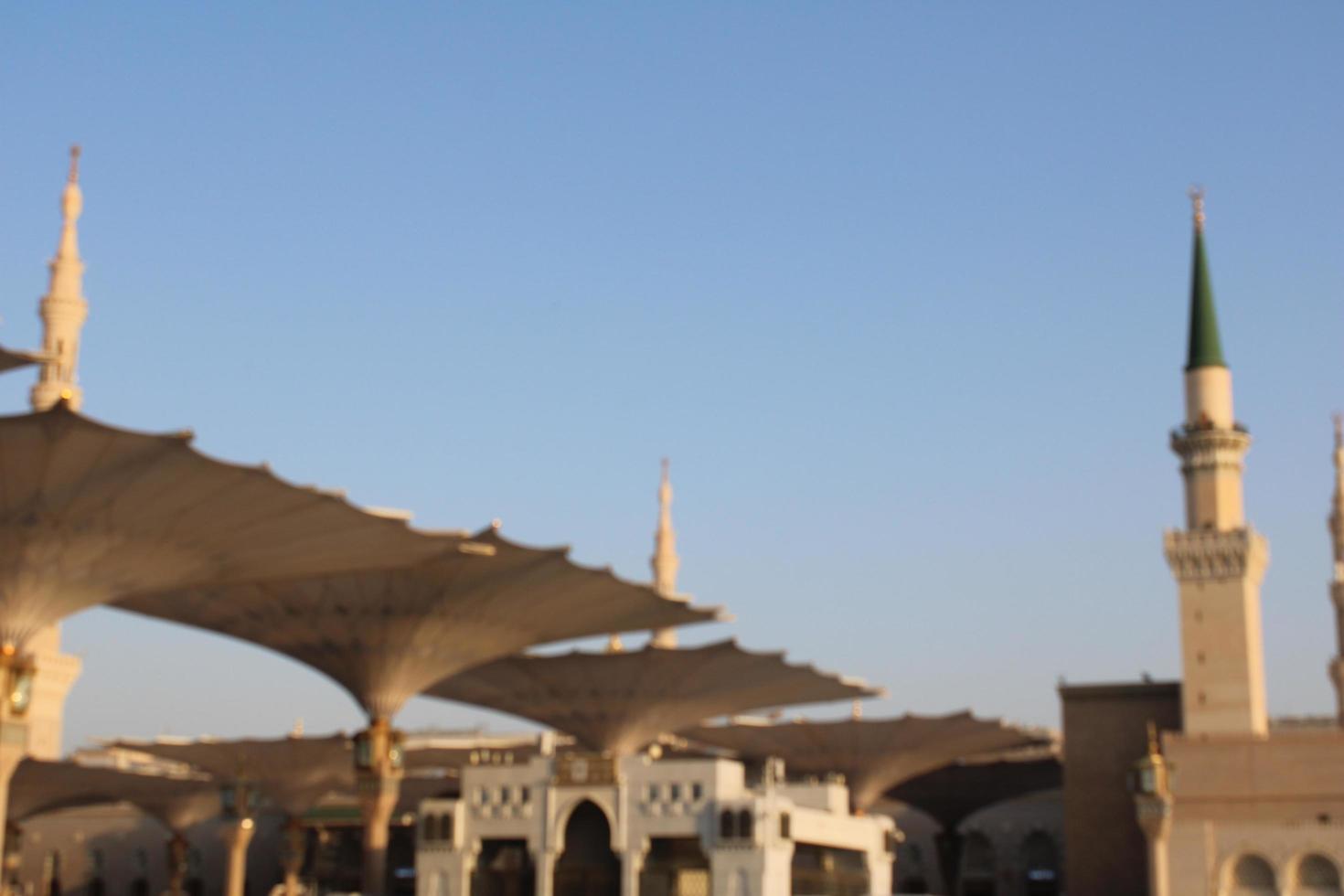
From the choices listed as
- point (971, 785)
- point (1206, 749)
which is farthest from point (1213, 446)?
point (971, 785)

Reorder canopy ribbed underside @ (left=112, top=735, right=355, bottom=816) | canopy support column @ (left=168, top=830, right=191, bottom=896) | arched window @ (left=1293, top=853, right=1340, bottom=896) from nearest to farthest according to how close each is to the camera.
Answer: arched window @ (left=1293, top=853, right=1340, bottom=896) → canopy ribbed underside @ (left=112, top=735, right=355, bottom=816) → canopy support column @ (left=168, top=830, right=191, bottom=896)

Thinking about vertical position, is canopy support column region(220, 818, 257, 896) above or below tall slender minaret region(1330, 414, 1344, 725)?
below

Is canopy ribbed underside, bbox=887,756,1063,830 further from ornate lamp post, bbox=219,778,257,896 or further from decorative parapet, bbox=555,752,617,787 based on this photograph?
decorative parapet, bbox=555,752,617,787

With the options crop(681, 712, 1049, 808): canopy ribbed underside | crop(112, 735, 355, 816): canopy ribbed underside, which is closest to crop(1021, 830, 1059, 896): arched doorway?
crop(681, 712, 1049, 808): canopy ribbed underside

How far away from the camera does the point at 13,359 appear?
34.2m

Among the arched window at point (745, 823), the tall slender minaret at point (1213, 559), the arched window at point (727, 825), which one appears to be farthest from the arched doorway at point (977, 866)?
the arched window at point (745, 823)

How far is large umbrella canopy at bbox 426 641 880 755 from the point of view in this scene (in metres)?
63.6

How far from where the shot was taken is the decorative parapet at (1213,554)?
73.6m

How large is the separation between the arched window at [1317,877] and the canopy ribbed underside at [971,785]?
20.2m

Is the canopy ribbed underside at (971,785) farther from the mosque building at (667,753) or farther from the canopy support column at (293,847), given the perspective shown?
the canopy support column at (293,847)

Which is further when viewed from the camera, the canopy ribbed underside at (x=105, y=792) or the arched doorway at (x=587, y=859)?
the canopy ribbed underside at (x=105, y=792)

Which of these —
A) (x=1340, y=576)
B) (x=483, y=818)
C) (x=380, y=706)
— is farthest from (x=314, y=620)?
(x=1340, y=576)

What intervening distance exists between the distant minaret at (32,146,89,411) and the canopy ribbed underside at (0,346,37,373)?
3050cm

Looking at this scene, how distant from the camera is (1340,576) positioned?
8819cm
